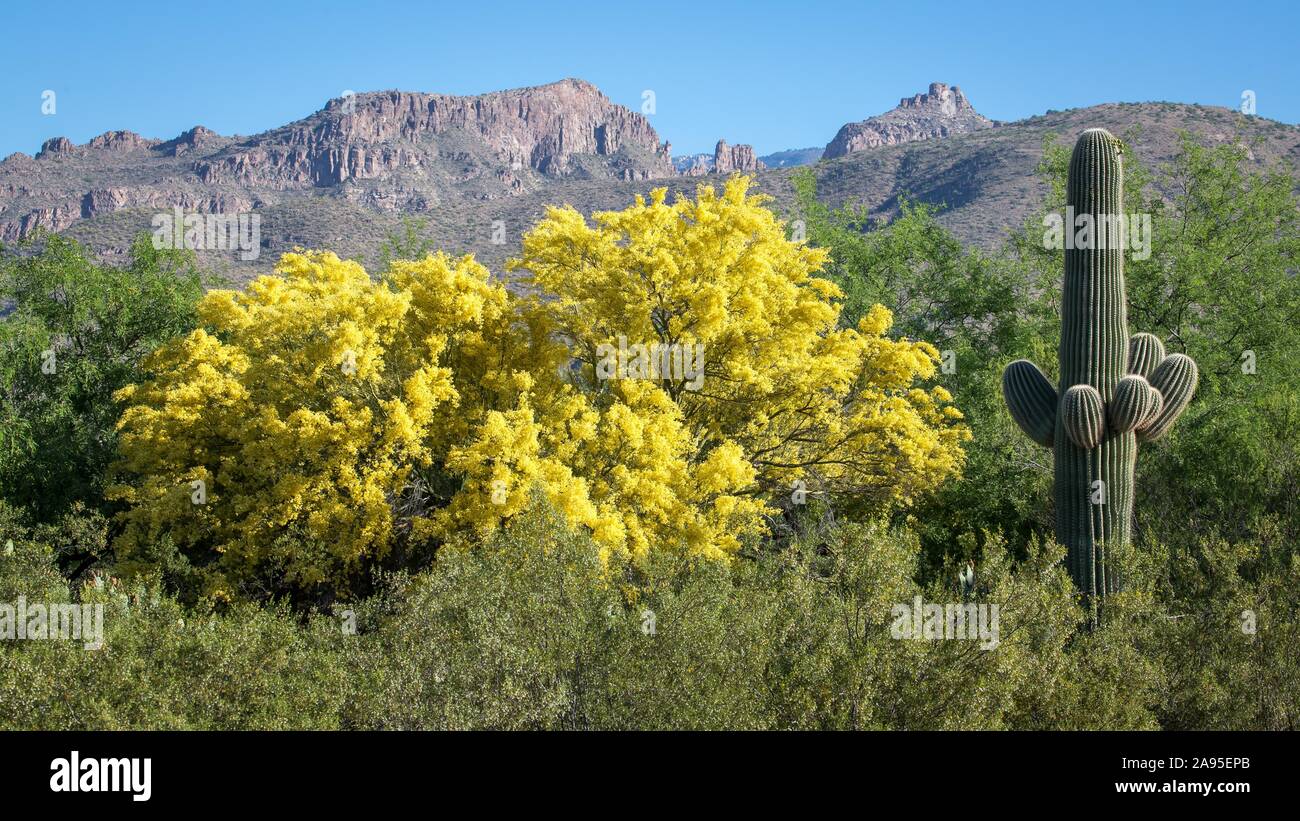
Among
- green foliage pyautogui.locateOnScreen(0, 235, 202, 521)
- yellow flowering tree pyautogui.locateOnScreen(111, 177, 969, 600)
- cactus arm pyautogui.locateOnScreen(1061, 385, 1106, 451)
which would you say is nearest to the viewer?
cactus arm pyautogui.locateOnScreen(1061, 385, 1106, 451)

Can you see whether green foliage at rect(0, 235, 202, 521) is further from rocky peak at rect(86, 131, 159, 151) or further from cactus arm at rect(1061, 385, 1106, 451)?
rocky peak at rect(86, 131, 159, 151)

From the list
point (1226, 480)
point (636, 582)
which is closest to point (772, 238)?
point (636, 582)

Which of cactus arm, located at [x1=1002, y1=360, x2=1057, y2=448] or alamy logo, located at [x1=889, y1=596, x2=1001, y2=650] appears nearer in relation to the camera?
alamy logo, located at [x1=889, y1=596, x2=1001, y2=650]

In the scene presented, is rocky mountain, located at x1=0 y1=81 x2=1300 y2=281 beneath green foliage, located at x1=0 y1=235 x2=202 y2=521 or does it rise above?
above

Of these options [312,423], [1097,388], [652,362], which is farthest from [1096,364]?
[312,423]

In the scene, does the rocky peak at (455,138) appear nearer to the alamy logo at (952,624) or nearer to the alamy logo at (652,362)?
the alamy logo at (652,362)

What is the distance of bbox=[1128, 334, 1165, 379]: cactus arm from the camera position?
15.8 m

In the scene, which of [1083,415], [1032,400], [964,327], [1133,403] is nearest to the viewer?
[1133,403]

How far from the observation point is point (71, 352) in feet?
94.9

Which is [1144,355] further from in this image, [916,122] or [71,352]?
[916,122]

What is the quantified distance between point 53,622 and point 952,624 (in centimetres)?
1050

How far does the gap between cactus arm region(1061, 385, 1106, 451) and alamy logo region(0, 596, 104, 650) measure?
1225cm
